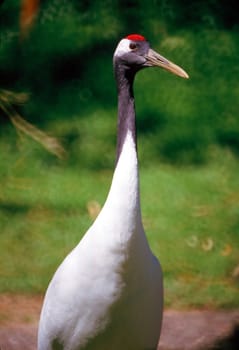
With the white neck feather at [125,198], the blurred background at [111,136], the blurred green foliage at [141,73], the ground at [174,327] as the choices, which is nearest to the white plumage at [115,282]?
the white neck feather at [125,198]

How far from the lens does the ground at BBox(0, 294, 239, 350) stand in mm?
3553

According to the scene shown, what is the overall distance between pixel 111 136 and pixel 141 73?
21.7 inches

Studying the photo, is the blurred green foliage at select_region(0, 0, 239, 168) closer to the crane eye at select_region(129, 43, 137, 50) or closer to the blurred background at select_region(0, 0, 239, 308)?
the blurred background at select_region(0, 0, 239, 308)

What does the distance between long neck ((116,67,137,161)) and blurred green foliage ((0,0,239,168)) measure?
6.03 ft

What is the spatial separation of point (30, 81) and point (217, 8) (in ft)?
4.15

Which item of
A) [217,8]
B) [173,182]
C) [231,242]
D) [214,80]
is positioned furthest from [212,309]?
[217,8]

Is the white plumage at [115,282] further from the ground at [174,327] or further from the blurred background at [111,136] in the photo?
the blurred background at [111,136]

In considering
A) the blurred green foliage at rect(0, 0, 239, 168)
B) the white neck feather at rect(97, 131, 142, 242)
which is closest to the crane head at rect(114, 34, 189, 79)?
the white neck feather at rect(97, 131, 142, 242)

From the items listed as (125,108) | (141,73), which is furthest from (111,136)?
(125,108)

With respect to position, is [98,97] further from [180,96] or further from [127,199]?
[127,199]

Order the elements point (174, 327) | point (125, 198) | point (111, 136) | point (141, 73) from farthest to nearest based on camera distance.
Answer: point (141, 73), point (111, 136), point (174, 327), point (125, 198)

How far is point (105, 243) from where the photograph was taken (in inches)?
108

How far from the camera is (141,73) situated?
527 centimetres

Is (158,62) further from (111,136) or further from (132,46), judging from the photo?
(111,136)
